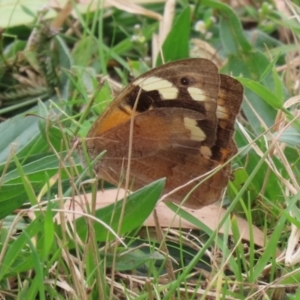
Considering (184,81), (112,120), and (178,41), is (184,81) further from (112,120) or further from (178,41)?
(178,41)

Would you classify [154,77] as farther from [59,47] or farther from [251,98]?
[59,47]

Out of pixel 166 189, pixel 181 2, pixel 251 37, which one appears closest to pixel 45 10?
pixel 181 2

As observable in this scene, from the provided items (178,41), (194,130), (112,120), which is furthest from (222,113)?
(178,41)

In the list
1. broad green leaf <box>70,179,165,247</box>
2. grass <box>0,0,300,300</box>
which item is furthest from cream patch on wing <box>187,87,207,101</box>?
broad green leaf <box>70,179,165,247</box>

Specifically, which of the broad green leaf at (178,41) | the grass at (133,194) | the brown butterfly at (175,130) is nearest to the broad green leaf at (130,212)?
the grass at (133,194)

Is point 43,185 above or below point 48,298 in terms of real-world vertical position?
above

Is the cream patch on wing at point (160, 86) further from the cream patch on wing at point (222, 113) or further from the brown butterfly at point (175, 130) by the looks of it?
the cream patch on wing at point (222, 113)

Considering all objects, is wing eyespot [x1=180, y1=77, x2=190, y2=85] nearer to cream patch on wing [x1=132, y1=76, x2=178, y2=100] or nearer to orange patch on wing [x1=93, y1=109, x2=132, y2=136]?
Answer: cream patch on wing [x1=132, y1=76, x2=178, y2=100]
